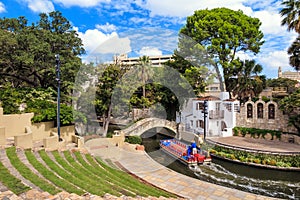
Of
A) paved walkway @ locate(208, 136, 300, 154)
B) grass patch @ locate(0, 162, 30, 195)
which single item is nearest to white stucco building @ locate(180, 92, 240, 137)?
paved walkway @ locate(208, 136, 300, 154)

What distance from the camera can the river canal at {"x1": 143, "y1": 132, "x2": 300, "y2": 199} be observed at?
11.7 m

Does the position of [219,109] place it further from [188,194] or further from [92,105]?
[188,194]

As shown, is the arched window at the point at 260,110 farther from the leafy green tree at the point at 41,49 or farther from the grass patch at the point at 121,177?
the leafy green tree at the point at 41,49

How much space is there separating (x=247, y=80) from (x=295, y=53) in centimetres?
533

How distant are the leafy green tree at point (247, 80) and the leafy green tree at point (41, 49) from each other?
18.1 m

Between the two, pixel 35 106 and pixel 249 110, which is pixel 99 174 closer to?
pixel 35 106

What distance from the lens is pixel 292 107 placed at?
721 inches

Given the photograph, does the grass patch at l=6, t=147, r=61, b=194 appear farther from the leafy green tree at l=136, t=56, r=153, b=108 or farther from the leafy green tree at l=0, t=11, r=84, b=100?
the leafy green tree at l=136, t=56, r=153, b=108

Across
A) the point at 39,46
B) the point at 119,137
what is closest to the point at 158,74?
the point at 119,137

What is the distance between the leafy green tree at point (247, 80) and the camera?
23.9 metres

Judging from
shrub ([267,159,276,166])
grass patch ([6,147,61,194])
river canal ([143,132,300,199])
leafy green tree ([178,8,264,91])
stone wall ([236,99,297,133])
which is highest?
leafy green tree ([178,8,264,91])

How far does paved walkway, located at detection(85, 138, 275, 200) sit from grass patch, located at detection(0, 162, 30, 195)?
6.23 metres

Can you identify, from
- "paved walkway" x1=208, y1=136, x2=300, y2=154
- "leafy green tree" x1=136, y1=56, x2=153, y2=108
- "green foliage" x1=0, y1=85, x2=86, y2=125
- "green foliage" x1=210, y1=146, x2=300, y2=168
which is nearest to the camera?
"green foliage" x1=210, y1=146, x2=300, y2=168

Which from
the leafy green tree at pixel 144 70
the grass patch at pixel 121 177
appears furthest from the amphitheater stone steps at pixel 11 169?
the leafy green tree at pixel 144 70
